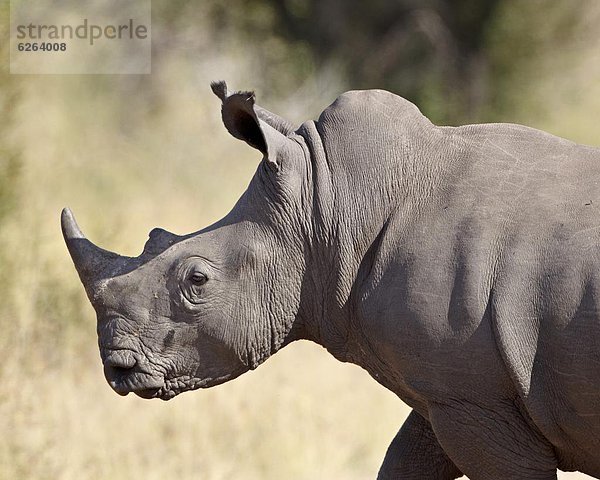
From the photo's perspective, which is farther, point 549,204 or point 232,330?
point 232,330

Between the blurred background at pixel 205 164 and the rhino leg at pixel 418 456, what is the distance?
2630 mm

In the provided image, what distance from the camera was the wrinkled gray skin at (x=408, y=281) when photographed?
12.0 ft

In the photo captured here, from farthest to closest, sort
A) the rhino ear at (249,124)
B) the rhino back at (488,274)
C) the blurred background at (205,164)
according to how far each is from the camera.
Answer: the blurred background at (205,164)
the rhino ear at (249,124)
the rhino back at (488,274)

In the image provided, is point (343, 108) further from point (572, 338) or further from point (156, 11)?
point (156, 11)

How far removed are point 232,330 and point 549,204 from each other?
1.11 metres

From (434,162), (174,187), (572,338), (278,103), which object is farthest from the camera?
(278,103)

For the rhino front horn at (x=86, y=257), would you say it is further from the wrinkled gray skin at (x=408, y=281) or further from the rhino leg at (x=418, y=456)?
the rhino leg at (x=418, y=456)

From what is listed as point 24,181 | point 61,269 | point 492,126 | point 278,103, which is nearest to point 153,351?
point 492,126

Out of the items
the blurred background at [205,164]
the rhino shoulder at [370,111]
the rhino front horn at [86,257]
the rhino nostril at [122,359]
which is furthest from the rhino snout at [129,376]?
the blurred background at [205,164]

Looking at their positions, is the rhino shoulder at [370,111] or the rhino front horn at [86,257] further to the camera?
the rhino front horn at [86,257]

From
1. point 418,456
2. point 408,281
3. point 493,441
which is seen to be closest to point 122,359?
point 408,281

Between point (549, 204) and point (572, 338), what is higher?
point (549, 204)

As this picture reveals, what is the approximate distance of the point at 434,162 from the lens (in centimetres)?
405

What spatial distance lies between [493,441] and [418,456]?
28.2 inches
